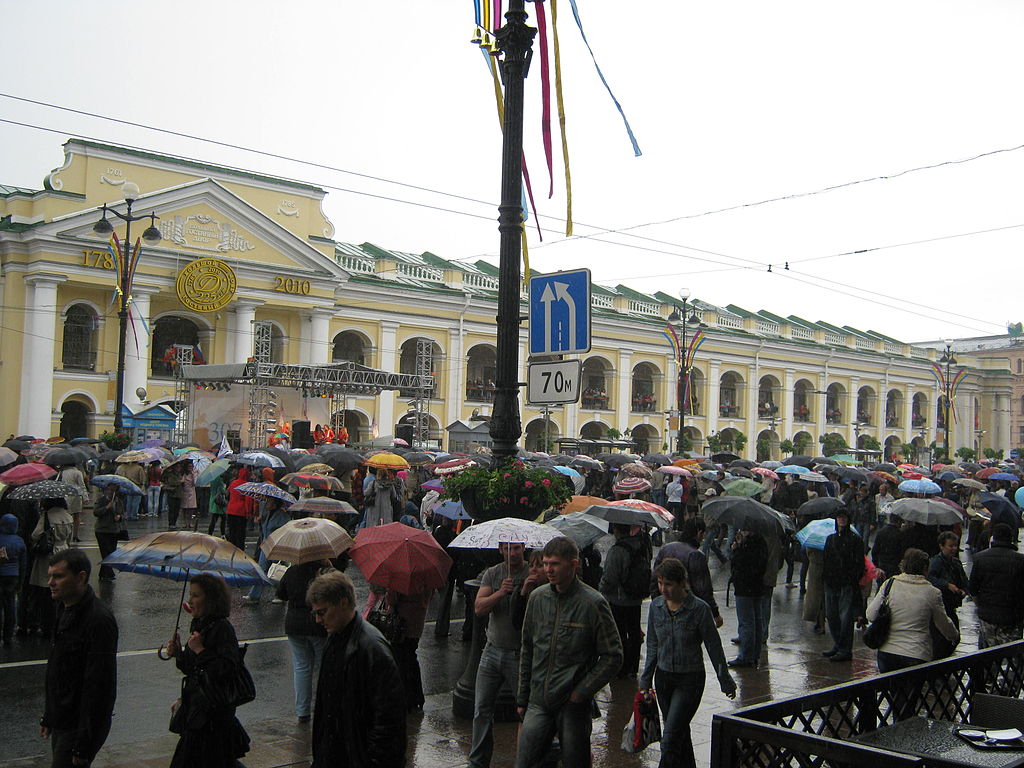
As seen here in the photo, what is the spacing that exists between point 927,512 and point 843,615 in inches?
97.0

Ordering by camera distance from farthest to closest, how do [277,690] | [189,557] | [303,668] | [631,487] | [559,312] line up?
[631,487] < [277,690] < [559,312] < [303,668] < [189,557]

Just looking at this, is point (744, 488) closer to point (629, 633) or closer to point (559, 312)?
point (629, 633)

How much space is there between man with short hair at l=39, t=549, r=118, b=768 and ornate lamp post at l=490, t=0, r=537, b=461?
362 centimetres

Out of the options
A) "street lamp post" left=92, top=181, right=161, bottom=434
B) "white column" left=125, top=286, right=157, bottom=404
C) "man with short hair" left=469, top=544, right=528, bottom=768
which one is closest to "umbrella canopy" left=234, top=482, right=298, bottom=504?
"man with short hair" left=469, top=544, right=528, bottom=768

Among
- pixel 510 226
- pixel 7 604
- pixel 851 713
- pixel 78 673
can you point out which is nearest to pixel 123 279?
pixel 7 604

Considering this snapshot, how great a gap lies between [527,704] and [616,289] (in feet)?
178

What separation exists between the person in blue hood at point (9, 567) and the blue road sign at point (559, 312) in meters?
5.44

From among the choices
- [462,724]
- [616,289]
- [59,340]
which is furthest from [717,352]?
[462,724]

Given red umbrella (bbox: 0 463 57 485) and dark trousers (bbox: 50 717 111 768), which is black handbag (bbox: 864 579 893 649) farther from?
red umbrella (bbox: 0 463 57 485)

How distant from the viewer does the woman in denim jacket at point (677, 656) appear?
6.19m

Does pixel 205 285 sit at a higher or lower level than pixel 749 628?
higher

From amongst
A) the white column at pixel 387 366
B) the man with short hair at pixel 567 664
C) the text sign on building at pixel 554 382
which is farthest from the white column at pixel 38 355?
the man with short hair at pixel 567 664

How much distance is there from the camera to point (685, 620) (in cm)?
635

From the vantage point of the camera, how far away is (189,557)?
6797 millimetres
